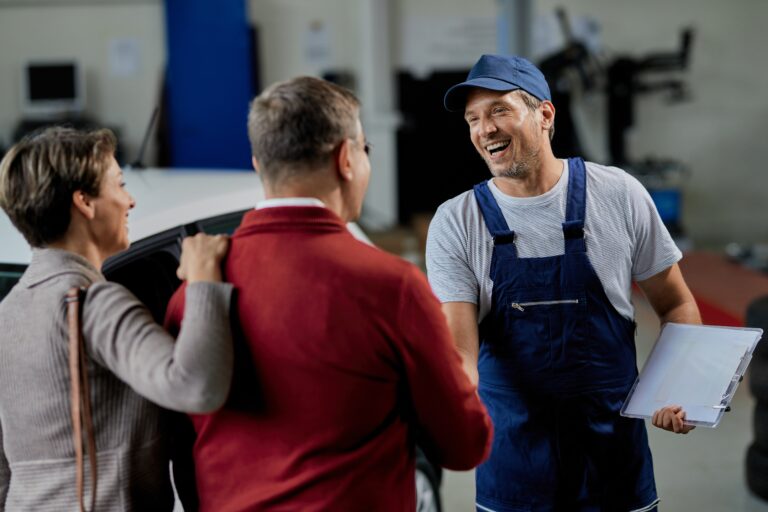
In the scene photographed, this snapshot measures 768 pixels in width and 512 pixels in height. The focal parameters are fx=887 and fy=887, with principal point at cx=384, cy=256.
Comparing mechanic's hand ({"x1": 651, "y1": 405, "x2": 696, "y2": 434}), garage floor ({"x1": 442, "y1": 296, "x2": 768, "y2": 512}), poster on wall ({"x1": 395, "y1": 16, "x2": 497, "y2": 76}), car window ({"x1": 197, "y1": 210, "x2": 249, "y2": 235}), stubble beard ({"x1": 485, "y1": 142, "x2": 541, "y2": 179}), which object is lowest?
garage floor ({"x1": 442, "y1": 296, "x2": 768, "y2": 512})

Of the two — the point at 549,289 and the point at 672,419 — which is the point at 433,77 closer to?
the point at 549,289

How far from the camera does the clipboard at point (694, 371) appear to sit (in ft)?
4.50

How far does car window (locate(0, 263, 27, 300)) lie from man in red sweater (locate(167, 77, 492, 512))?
0.69m

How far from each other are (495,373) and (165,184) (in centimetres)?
115

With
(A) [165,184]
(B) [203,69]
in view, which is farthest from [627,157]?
(A) [165,184]

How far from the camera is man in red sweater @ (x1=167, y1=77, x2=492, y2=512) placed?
1160 mm

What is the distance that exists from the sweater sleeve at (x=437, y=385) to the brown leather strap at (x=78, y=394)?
44 centimetres

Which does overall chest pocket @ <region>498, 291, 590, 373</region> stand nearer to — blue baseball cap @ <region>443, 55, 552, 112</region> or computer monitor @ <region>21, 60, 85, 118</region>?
blue baseball cap @ <region>443, 55, 552, 112</region>

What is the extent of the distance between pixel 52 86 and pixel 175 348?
28.9 ft

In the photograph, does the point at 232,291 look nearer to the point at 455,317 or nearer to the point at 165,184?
the point at 455,317

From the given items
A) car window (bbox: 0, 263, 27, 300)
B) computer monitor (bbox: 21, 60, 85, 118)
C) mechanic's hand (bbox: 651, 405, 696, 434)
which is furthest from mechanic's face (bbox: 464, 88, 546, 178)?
computer monitor (bbox: 21, 60, 85, 118)

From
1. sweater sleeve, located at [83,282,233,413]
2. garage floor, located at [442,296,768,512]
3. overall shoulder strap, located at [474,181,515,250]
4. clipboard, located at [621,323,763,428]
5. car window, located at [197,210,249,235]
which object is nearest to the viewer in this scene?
sweater sleeve, located at [83,282,233,413]

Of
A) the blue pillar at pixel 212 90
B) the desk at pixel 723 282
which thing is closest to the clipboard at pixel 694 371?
the desk at pixel 723 282

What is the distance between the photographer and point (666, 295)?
161 cm
